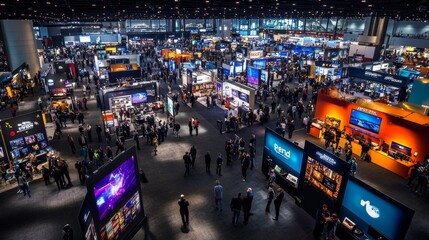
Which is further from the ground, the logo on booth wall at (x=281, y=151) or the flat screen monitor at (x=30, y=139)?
the logo on booth wall at (x=281, y=151)

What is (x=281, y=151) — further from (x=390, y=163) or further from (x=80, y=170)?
(x=80, y=170)

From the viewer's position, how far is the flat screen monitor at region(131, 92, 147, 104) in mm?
19578

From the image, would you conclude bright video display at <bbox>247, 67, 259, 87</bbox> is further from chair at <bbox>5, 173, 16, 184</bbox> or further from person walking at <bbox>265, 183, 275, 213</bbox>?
chair at <bbox>5, 173, 16, 184</bbox>

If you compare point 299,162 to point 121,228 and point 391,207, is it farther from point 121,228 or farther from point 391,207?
point 121,228

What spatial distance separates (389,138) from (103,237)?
1440 centimetres

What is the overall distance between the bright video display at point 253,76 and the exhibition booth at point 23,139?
59.7 feet

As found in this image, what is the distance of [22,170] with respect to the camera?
1214cm

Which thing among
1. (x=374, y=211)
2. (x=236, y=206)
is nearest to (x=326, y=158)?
(x=374, y=211)

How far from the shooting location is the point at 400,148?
1373 centimetres

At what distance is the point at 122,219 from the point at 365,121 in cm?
1378

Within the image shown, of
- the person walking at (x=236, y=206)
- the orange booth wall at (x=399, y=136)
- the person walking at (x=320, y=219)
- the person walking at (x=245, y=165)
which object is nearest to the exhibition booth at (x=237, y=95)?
the orange booth wall at (x=399, y=136)

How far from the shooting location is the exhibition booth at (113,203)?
6.62 meters

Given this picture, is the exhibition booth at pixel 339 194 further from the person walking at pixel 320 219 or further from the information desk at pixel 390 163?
the information desk at pixel 390 163

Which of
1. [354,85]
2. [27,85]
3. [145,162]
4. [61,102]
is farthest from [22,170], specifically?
[354,85]
